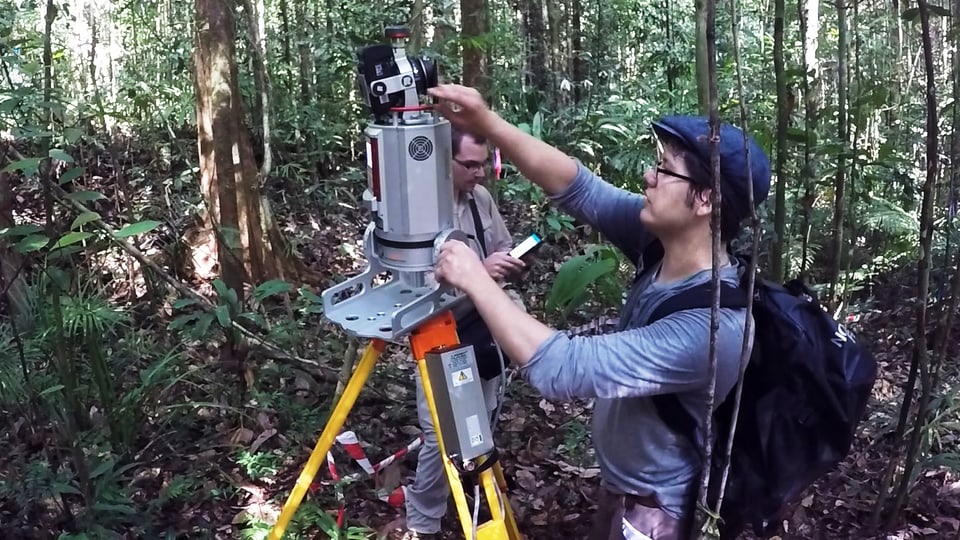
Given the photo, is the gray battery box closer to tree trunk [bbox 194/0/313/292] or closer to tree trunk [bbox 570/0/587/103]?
tree trunk [bbox 194/0/313/292]

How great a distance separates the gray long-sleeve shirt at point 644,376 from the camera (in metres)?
1.55

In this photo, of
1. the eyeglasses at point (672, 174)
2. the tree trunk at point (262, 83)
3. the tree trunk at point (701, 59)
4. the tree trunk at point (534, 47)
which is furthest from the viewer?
the tree trunk at point (534, 47)

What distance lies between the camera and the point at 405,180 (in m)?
1.75

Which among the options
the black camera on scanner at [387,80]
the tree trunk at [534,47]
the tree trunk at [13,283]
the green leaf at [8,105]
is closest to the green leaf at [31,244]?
the green leaf at [8,105]

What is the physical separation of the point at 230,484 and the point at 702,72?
114 inches

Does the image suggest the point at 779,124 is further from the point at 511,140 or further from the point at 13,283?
the point at 13,283

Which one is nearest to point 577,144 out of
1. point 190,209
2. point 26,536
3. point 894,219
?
point 894,219

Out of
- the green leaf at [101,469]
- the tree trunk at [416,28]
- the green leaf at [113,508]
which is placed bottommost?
the green leaf at [113,508]

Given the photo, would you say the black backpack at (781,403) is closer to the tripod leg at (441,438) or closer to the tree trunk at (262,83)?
the tripod leg at (441,438)

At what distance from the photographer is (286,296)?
14.8 ft

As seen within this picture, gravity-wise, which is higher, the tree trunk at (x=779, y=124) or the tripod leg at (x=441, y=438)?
the tree trunk at (x=779, y=124)

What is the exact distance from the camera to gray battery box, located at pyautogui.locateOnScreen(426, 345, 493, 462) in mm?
1885

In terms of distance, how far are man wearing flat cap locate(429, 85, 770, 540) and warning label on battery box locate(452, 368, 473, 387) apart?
315mm

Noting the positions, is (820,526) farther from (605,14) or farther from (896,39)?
(605,14)
